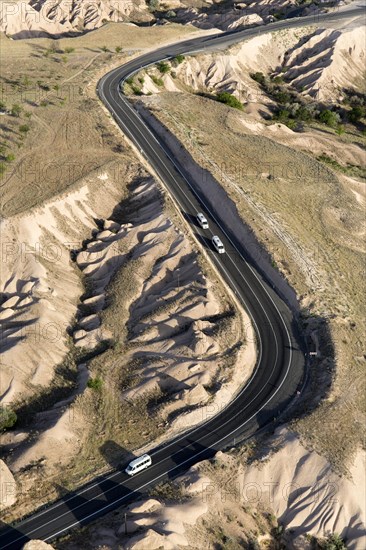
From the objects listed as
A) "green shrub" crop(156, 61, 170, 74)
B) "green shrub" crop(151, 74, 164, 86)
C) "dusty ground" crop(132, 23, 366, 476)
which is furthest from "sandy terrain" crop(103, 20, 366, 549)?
"green shrub" crop(156, 61, 170, 74)

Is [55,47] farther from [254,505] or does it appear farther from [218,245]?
[254,505]

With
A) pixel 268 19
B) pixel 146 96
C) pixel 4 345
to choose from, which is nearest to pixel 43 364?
pixel 4 345

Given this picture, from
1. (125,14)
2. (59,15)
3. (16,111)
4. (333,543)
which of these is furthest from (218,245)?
(125,14)

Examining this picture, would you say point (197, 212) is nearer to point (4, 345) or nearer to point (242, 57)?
point (4, 345)

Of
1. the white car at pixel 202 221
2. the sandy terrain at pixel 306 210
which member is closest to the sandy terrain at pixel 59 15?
the sandy terrain at pixel 306 210

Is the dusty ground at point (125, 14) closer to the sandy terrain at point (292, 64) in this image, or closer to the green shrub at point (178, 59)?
the sandy terrain at point (292, 64)

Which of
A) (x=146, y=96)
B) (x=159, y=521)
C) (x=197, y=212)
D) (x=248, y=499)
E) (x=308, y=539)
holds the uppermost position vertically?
(x=146, y=96)
